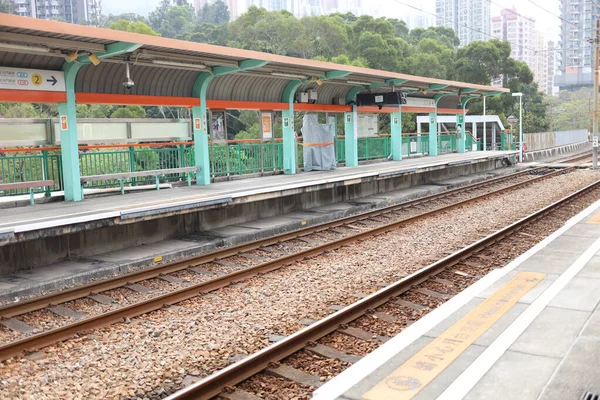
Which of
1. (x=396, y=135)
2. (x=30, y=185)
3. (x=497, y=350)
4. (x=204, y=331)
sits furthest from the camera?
(x=396, y=135)

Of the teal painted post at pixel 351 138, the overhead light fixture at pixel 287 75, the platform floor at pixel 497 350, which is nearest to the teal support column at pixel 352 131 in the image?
the teal painted post at pixel 351 138

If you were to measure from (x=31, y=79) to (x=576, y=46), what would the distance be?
176806mm

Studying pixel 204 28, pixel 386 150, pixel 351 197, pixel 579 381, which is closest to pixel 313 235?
pixel 351 197

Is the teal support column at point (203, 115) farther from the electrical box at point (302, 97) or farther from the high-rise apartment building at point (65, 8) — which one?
the high-rise apartment building at point (65, 8)

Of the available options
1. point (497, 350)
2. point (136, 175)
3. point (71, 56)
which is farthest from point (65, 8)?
point (497, 350)

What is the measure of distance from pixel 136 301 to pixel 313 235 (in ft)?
17.5

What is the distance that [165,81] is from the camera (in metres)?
15.4

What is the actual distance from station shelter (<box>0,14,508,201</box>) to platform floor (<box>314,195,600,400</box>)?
313 inches

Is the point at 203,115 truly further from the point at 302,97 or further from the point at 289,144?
the point at 302,97

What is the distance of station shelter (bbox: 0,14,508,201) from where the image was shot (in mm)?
11633

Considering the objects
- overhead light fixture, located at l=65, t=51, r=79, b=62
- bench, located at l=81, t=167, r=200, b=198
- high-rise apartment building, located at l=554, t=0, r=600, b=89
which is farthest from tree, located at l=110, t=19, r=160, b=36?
high-rise apartment building, located at l=554, t=0, r=600, b=89

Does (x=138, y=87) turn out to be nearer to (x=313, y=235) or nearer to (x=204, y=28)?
(x=313, y=235)

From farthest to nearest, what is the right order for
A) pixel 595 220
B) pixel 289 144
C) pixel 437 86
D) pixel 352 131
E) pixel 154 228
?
pixel 437 86 → pixel 352 131 → pixel 289 144 → pixel 595 220 → pixel 154 228

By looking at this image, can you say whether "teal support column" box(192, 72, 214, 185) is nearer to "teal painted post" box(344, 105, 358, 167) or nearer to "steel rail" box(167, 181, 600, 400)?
"teal painted post" box(344, 105, 358, 167)
